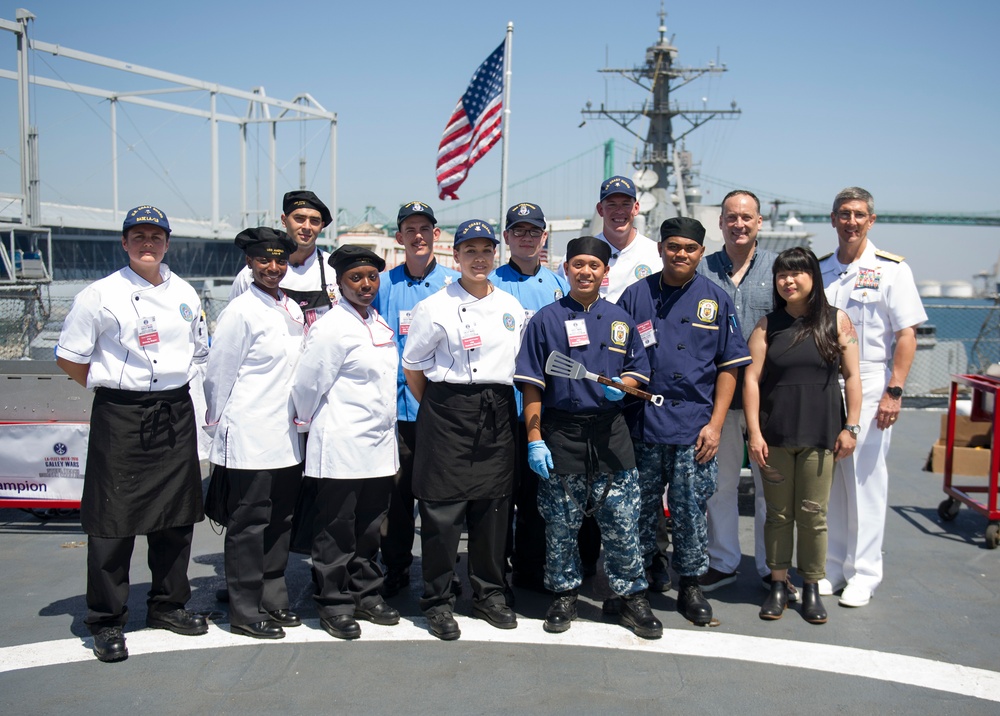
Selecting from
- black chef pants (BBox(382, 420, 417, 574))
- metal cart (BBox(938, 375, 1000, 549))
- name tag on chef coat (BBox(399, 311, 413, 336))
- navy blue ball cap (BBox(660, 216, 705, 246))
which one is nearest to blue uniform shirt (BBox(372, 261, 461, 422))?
name tag on chef coat (BBox(399, 311, 413, 336))

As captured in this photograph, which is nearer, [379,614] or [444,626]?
[444,626]

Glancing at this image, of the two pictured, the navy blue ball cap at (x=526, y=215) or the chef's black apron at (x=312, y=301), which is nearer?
the chef's black apron at (x=312, y=301)

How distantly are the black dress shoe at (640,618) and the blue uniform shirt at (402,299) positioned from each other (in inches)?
58.2

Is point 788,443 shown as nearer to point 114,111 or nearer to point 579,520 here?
point 579,520

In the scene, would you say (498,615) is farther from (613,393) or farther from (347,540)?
(613,393)

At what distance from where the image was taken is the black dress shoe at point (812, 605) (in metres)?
3.97

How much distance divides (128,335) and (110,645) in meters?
1.34

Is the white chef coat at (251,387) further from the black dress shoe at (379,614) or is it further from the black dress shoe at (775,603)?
the black dress shoe at (775,603)

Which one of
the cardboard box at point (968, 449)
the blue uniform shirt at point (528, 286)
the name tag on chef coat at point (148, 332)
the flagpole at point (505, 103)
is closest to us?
the name tag on chef coat at point (148, 332)

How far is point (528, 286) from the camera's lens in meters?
4.58

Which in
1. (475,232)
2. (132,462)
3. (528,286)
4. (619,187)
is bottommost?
(132,462)

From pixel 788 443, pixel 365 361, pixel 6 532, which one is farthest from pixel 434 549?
pixel 6 532

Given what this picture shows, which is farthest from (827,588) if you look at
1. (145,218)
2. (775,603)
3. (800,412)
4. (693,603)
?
(145,218)

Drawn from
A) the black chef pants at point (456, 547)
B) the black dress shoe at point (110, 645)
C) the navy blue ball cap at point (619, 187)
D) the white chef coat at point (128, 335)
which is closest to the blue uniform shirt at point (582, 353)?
the black chef pants at point (456, 547)
